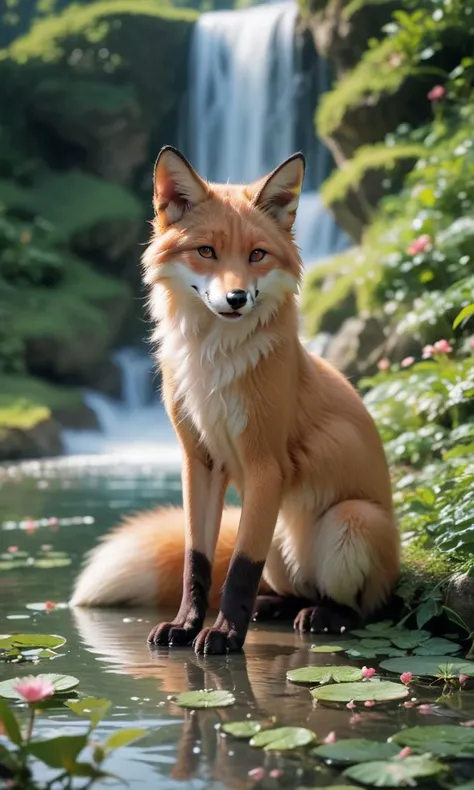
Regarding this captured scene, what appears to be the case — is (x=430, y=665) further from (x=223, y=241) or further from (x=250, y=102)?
(x=250, y=102)

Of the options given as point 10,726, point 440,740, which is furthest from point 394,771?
point 10,726

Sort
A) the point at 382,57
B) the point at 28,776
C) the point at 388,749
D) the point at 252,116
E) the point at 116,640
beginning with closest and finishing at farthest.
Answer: the point at 28,776, the point at 388,749, the point at 116,640, the point at 382,57, the point at 252,116

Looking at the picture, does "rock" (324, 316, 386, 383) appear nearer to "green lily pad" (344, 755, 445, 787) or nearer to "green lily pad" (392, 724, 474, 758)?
"green lily pad" (392, 724, 474, 758)

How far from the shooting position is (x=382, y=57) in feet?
37.2

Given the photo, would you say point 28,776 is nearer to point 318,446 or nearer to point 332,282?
point 318,446

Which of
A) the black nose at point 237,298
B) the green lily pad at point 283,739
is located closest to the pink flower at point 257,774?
the green lily pad at point 283,739

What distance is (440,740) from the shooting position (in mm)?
2379

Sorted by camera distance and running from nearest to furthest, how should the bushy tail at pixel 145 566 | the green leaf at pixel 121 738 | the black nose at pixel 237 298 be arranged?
the green leaf at pixel 121 738 < the black nose at pixel 237 298 < the bushy tail at pixel 145 566

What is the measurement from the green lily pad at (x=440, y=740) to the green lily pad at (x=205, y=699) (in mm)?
514

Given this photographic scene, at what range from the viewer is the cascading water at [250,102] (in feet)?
65.2

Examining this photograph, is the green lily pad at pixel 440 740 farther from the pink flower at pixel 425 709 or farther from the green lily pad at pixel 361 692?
the green lily pad at pixel 361 692

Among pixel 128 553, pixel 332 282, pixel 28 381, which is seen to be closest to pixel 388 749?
pixel 128 553

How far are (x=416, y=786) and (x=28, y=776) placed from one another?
2.69ft

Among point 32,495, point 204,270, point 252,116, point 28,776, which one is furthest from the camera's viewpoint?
point 252,116
